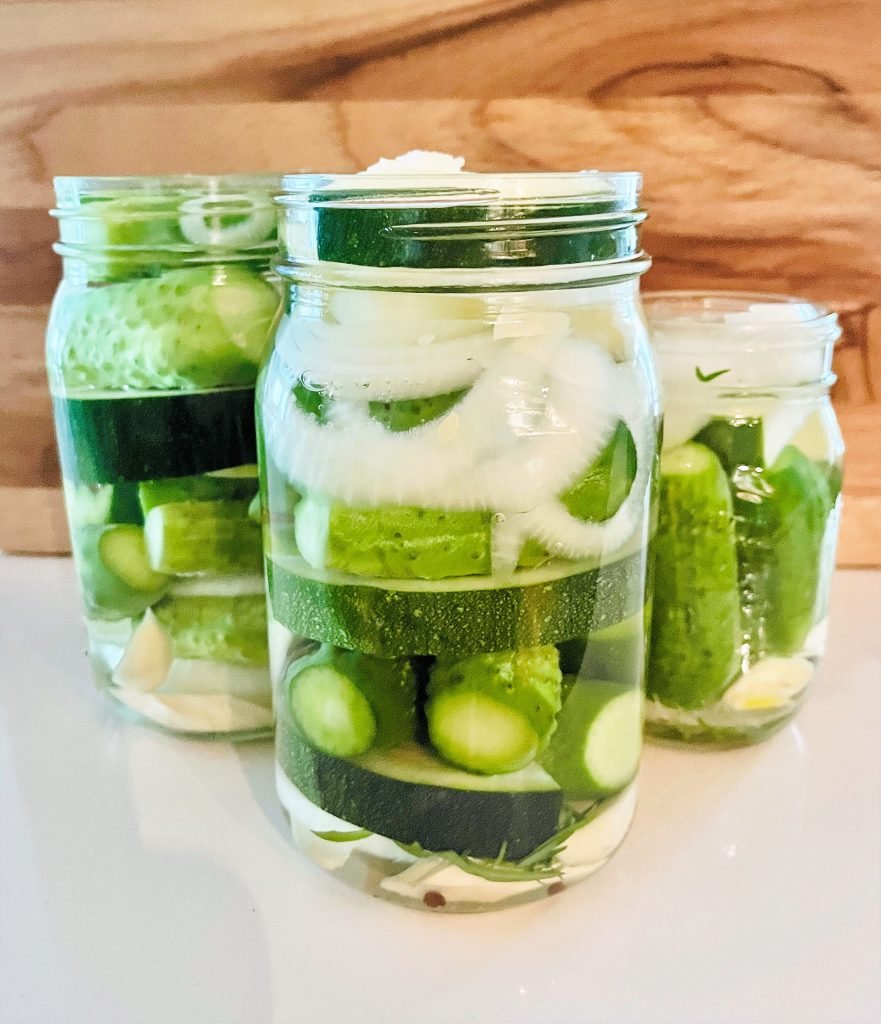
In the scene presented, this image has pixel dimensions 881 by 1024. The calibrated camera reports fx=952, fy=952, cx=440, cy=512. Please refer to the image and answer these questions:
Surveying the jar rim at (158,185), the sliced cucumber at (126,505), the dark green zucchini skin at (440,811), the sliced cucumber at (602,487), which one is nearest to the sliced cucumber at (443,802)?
the dark green zucchini skin at (440,811)

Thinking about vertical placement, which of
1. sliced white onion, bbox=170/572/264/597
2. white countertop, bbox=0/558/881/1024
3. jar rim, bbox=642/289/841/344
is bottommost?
white countertop, bbox=0/558/881/1024

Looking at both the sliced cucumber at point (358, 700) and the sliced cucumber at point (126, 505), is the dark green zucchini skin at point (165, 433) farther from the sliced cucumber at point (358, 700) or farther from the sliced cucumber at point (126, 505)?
the sliced cucumber at point (358, 700)

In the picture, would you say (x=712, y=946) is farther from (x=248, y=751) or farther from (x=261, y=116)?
(x=261, y=116)

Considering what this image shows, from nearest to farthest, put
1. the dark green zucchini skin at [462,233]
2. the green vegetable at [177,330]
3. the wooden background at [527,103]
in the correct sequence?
the dark green zucchini skin at [462,233]
the green vegetable at [177,330]
the wooden background at [527,103]

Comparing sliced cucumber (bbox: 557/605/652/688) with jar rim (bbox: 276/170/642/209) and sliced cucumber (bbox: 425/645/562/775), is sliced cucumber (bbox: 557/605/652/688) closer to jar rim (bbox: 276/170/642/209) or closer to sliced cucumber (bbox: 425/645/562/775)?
sliced cucumber (bbox: 425/645/562/775)

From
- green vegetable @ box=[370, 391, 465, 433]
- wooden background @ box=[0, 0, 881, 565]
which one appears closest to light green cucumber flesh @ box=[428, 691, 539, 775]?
green vegetable @ box=[370, 391, 465, 433]

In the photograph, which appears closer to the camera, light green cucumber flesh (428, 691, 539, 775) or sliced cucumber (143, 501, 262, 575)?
light green cucumber flesh (428, 691, 539, 775)

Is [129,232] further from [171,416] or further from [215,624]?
[215,624]
